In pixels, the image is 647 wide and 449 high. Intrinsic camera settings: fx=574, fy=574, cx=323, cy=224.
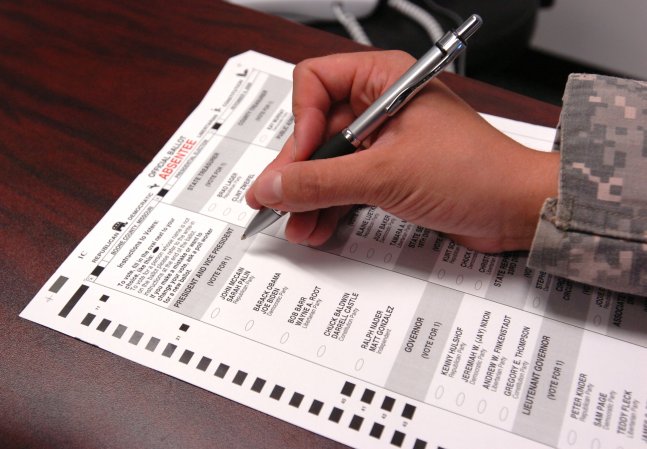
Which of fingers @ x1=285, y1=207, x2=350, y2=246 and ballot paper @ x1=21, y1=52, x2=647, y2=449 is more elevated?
fingers @ x1=285, y1=207, x2=350, y2=246

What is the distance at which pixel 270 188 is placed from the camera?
445 mm

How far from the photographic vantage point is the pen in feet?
1.42

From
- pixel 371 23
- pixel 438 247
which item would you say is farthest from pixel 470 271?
→ pixel 371 23

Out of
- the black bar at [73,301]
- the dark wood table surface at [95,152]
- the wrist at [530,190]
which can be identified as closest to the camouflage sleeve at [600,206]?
the wrist at [530,190]

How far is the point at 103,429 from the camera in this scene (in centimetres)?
40

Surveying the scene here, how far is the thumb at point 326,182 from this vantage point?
0.43 meters

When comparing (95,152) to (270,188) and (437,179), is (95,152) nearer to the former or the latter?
(270,188)

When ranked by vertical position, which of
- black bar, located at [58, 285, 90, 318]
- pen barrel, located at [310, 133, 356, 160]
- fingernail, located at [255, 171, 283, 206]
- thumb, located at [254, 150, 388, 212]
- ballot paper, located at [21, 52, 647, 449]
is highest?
pen barrel, located at [310, 133, 356, 160]

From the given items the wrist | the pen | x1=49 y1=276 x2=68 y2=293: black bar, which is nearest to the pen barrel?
the pen

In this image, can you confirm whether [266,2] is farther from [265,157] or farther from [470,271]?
[470,271]

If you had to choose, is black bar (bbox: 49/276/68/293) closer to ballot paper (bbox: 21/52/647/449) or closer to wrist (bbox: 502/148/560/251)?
ballot paper (bbox: 21/52/647/449)

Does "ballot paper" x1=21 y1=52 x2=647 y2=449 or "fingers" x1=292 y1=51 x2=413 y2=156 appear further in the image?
"fingers" x1=292 y1=51 x2=413 y2=156

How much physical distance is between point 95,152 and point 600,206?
45 cm

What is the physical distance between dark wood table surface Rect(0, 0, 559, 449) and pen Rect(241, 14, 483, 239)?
5.7 inches
